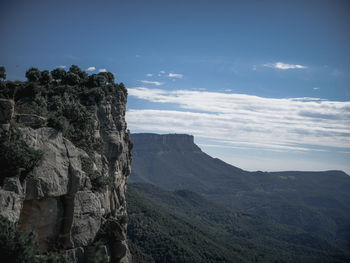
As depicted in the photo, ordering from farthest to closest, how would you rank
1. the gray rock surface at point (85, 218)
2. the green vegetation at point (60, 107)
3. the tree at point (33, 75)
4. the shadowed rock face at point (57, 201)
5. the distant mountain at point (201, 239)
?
the distant mountain at point (201, 239), the tree at point (33, 75), the gray rock surface at point (85, 218), the shadowed rock face at point (57, 201), the green vegetation at point (60, 107)

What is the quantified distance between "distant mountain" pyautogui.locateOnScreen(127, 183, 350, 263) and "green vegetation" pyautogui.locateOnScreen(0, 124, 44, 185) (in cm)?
4495

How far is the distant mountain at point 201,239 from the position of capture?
86.1m

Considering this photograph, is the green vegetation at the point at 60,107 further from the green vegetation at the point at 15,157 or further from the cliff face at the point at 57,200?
the cliff face at the point at 57,200

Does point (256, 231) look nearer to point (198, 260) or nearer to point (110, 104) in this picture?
point (198, 260)

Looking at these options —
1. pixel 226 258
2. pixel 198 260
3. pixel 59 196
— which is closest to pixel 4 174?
pixel 59 196

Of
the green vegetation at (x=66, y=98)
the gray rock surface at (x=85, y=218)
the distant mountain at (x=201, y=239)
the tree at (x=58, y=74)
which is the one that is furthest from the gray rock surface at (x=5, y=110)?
the distant mountain at (x=201, y=239)

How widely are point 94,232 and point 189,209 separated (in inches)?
7322

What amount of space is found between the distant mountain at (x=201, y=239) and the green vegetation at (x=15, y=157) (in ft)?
147

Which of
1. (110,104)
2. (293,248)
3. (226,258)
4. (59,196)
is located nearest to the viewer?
(59,196)

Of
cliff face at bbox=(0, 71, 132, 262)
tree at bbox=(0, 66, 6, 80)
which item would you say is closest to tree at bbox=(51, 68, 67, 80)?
tree at bbox=(0, 66, 6, 80)

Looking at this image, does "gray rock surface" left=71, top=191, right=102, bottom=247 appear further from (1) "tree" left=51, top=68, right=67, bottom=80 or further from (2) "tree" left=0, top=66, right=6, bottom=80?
(1) "tree" left=51, top=68, right=67, bottom=80

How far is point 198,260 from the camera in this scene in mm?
83750

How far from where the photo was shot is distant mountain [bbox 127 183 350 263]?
282 feet

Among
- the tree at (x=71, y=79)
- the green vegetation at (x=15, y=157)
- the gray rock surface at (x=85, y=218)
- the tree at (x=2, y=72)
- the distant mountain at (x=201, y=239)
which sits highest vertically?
the tree at (x=71, y=79)
